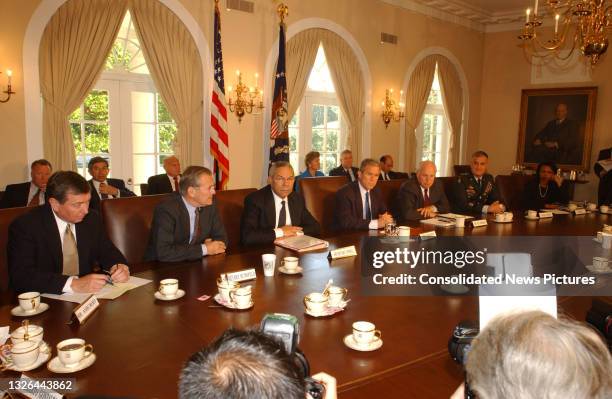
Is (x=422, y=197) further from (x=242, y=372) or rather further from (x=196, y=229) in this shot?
(x=242, y=372)

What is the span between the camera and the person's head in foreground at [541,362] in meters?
0.72

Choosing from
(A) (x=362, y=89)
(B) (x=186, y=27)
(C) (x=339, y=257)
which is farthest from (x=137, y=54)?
(C) (x=339, y=257)

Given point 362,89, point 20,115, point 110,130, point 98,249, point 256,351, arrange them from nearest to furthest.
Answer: point 256,351, point 98,249, point 20,115, point 110,130, point 362,89

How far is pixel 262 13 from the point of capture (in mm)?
5781

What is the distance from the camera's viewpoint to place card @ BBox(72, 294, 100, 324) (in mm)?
1646

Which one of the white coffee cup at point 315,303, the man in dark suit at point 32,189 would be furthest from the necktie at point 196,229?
the man in dark suit at point 32,189

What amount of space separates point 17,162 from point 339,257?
343 cm

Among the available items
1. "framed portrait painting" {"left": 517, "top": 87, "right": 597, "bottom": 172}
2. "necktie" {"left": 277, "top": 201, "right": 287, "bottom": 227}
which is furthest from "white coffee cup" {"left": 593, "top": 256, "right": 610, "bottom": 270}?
"framed portrait painting" {"left": 517, "top": 87, "right": 597, "bottom": 172}

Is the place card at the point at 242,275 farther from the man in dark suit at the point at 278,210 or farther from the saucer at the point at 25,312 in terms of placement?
the man in dark suit at the point at 278,210

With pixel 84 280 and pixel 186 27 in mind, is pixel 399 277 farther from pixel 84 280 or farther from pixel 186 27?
pixel 186 27

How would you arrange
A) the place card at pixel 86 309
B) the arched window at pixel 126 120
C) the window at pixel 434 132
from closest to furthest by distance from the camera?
the place card at pixel 86 309 → the arched window at pixel 126 120 → the window at pixel 434 132

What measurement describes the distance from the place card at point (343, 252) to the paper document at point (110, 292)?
0.97 meters

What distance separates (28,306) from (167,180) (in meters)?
3.53

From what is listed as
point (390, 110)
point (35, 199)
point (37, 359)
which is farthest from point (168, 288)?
point (390, 110)
